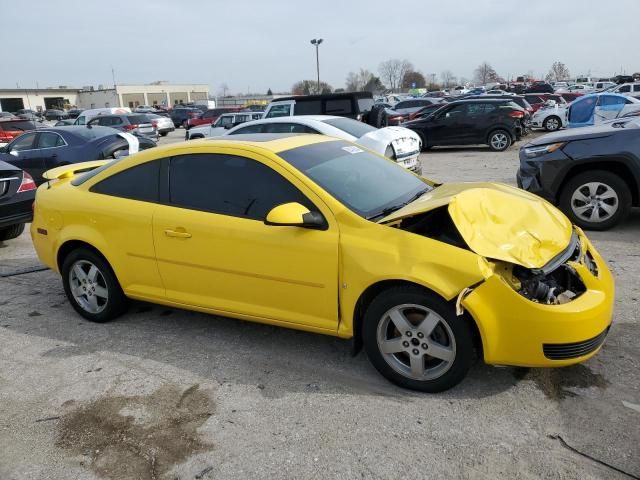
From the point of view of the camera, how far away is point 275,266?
139 inches

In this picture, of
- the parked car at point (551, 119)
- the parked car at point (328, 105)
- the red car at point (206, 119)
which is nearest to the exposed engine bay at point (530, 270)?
the parked car at point (328, 105)

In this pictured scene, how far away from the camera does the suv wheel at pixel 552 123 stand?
2074cm

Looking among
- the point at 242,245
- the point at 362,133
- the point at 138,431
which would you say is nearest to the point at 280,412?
the point at 138,431

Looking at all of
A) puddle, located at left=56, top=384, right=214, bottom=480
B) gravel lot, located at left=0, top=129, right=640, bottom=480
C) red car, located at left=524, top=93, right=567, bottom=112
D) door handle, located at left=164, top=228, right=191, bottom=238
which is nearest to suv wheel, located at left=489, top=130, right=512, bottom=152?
red car, located at left=524, top=93, right=567, bottom=112

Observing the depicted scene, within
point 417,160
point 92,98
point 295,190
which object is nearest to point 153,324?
point 295,190

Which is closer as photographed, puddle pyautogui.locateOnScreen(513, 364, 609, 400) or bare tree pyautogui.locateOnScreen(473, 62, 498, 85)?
puddle pyautogui.locateOnScreen(513, 364, 609, 400)

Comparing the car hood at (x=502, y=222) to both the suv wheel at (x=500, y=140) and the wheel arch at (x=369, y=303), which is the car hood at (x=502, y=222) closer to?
the wheel arch at (x=369, y=303)

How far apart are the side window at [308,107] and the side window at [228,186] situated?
10.5 metres

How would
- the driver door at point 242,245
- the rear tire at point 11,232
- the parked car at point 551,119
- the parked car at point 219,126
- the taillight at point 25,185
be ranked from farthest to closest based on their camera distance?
1. the parked car at point 551,119
2. the parked car at point 219,126
3. the rear tire at point 11,232
4. the taillight at point 25,185
5. the driver door at point 242,245

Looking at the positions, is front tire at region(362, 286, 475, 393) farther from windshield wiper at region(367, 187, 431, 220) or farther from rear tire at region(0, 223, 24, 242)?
rear tire at region(0, 223, 24, 242)

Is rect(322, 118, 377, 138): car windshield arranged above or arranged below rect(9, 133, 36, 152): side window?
above

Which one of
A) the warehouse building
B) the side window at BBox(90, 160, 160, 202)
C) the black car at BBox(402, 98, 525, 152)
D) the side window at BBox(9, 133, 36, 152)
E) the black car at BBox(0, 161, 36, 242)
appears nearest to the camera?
the side window at BBox(90, 160, 160, 202)

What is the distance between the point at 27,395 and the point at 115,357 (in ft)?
2.04

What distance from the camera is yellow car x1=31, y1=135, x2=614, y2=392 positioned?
3010 millimetres
